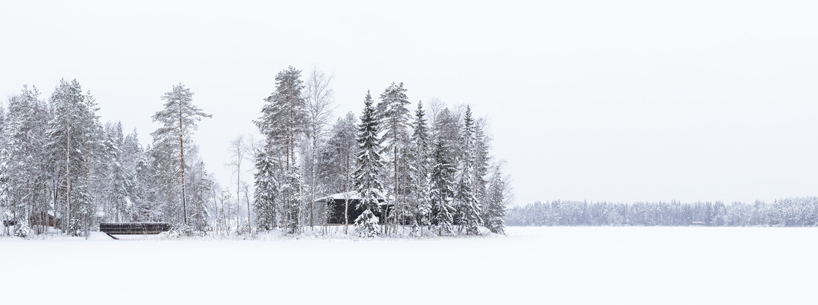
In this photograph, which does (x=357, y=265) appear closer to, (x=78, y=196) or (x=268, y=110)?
(x=268, y=110)

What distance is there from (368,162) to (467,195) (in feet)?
31.6

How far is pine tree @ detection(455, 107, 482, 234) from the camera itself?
45.0 metres

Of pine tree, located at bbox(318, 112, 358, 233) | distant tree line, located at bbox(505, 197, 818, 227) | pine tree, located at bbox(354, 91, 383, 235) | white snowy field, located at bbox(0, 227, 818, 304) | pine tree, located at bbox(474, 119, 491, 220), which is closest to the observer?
white snowy field, located at bbox(0, 227, 818, 304)

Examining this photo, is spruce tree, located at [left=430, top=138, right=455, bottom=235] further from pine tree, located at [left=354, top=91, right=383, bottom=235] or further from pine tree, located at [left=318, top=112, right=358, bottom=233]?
pine tree, located at [left=318, top=112, right=358, bottom=233]

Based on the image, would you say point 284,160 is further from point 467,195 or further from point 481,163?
point 481,163

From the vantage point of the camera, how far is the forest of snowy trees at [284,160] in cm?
4000

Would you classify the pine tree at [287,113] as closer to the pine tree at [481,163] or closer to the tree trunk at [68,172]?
the tree trunk at [68,172]

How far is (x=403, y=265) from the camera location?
18.0m

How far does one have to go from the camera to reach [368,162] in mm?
40812

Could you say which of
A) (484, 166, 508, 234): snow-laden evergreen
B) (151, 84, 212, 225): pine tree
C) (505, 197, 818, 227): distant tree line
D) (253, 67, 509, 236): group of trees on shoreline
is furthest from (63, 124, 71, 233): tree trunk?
(505, 197, 818, 227): distant tree line

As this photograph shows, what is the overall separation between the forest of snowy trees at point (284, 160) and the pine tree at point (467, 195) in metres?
0.09

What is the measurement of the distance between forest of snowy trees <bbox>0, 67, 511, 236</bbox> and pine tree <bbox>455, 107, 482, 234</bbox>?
0.30 feet

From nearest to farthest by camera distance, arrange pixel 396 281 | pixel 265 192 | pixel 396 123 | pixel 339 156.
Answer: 1. pixel 396 281
2. pixel 396 123
3. pixel 265 192
4. pixel 339 156

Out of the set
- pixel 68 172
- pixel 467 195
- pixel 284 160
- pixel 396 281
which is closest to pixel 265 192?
pixel 284 160
